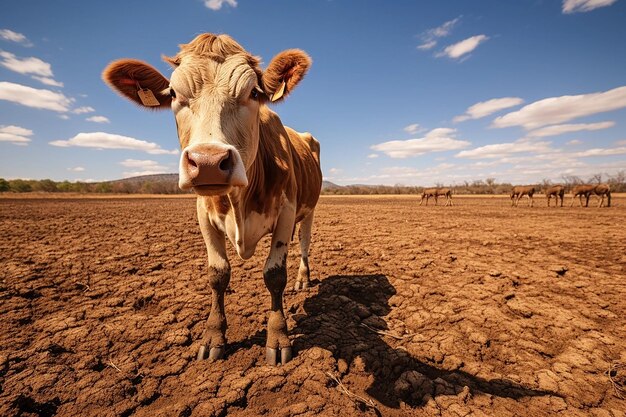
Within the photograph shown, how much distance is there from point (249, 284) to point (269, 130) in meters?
2.22

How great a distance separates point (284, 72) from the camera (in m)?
2.42

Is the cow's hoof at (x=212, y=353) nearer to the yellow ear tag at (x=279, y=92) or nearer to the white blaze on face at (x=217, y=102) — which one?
the white blaze on face at (x=217, y=102)

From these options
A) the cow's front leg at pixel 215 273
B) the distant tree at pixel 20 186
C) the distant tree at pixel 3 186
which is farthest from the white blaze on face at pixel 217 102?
the distant tree at pixel 20 186

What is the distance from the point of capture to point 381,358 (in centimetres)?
250

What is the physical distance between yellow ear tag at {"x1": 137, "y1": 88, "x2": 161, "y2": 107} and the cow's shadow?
2.52 meters

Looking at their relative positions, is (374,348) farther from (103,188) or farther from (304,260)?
(103,188)

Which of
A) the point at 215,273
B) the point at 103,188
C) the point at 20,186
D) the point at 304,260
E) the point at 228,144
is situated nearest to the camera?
the point at 228,144

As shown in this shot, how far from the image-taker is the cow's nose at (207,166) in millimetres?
1592

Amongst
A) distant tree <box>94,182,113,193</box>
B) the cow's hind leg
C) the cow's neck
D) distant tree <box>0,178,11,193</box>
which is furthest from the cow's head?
distant tree <box>94,182,113,193</box>

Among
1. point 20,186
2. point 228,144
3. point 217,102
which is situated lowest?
point 228,144

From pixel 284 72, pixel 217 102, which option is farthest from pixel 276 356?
pixel 284 72

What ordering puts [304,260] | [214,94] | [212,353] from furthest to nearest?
1. [304,260]
2. [212,353]
3. [214,94]

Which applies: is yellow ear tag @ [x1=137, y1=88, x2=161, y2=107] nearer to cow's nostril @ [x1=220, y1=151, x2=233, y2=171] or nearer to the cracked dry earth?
cow's nostril @ [x1=220, y1=151, x2=233, y2=171]

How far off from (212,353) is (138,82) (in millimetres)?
2412
